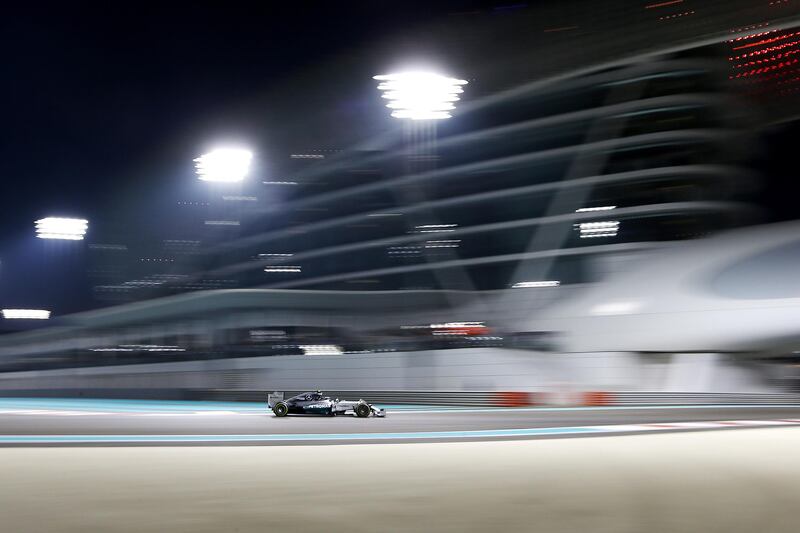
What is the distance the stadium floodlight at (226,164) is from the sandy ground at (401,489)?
45080 millimetres

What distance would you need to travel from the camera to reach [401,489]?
684 centimetres

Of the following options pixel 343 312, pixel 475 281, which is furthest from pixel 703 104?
pixel 343 312

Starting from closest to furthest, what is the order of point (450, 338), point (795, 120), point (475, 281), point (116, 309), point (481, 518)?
1. point (481, 518)
2. point (450, 338)
3. point (795, 120)
4. point (475, 281)
5. point (116, 309)

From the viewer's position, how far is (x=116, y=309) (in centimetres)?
8306

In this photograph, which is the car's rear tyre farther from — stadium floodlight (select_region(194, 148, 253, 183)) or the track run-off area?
stadium floodlight (select_region(194, 148, 253, 183))

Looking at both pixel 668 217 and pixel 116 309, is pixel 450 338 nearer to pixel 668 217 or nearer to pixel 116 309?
pixel 668 217

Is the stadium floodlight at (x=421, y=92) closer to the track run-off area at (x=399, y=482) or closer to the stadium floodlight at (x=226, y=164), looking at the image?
the stadium floodlight at (x=226, y=164)

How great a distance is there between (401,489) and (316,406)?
42.3ft

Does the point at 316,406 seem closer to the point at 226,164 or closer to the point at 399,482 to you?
the point at 399,482

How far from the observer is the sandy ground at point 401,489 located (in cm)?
528

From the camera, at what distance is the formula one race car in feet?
62.7

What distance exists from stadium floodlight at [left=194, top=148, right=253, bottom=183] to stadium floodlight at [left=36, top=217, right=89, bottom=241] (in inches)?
922

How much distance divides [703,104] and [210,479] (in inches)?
1856

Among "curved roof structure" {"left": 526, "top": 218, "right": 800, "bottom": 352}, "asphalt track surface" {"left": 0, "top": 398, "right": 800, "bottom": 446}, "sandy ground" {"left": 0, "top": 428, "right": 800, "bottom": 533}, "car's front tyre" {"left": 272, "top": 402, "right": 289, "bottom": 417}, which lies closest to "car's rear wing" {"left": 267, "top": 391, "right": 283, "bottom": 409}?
"car's front tyre" {"left": 272, "top": 402, "right": 289, "bottom": 417}
